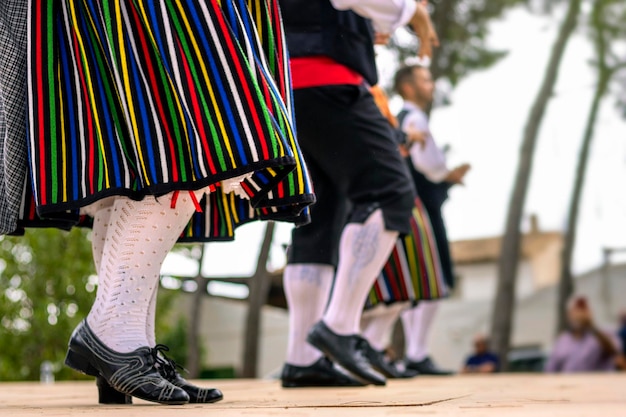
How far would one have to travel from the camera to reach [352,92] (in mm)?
2875

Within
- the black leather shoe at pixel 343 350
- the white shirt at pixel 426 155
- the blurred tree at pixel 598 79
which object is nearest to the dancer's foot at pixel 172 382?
the black leather shoe at pixel 343 350

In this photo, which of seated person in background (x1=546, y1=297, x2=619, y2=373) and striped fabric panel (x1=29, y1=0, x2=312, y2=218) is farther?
seated person in background (x1=546, y1=297, x2=619, y2=373)

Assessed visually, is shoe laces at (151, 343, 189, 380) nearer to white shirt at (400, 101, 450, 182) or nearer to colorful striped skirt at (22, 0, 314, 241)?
colorful striped skirt at (22, 0, 314, 241)

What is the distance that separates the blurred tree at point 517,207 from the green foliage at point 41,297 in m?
5.00

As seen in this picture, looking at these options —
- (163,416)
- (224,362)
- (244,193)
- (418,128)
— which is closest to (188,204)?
(244,193)

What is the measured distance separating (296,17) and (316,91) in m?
0.25

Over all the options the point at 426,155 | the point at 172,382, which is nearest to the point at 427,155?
the point at 426,155

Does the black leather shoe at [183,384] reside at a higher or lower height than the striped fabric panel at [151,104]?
lower

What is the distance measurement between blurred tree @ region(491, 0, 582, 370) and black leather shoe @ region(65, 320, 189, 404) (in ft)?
33.5

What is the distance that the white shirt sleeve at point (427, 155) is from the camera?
16.6 feet

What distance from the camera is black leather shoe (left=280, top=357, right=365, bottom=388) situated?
9.50 feet

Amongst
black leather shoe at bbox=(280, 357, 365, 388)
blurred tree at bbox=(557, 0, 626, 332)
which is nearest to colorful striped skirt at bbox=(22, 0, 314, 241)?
black leather shoe at bbox=(280, 357, 365, 388)

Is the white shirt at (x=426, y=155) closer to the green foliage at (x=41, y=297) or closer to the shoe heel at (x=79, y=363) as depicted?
the shoe heel at (x=79, y=363)

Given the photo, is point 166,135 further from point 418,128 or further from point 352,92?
point 418,128
